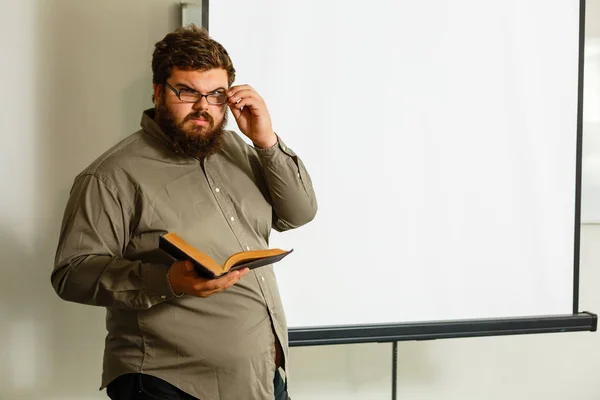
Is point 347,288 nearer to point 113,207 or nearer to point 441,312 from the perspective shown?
point 441,312

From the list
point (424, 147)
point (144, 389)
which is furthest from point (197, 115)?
point (424, 147)

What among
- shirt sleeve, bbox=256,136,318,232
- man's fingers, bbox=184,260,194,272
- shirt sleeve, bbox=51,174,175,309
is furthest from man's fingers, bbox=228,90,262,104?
man's fingers, bbox=184,260,194,272

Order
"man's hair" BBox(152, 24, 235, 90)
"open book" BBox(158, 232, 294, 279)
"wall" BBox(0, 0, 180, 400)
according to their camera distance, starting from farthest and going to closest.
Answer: "wall" BBox(0, 0, 180, 400) → "man's hair" BBox(152, 24, 235, 90) → "open book" BBox(158, 232, 294, 279)

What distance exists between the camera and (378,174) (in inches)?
76.0

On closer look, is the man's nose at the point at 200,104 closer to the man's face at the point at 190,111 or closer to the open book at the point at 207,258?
the man's face at the point at 190,111

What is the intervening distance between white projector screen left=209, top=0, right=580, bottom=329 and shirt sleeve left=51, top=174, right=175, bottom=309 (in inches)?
24.7

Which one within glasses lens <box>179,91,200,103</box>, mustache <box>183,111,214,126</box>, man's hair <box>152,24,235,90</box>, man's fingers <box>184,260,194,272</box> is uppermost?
man's hair <box>152,24,235,90</box>

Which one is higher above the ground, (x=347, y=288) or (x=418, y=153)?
(x=418, y=153)

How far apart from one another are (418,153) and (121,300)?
1091 mm

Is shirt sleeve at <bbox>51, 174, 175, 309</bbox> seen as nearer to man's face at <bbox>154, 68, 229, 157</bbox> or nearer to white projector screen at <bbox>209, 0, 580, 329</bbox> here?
man's face at <bbox>154, 68, 229, 157</bbox>

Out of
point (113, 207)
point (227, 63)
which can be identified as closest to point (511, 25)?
point (227, 63)

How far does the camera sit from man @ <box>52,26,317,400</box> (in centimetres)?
121

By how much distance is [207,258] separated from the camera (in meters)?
1.06

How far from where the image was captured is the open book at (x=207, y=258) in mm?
1019
